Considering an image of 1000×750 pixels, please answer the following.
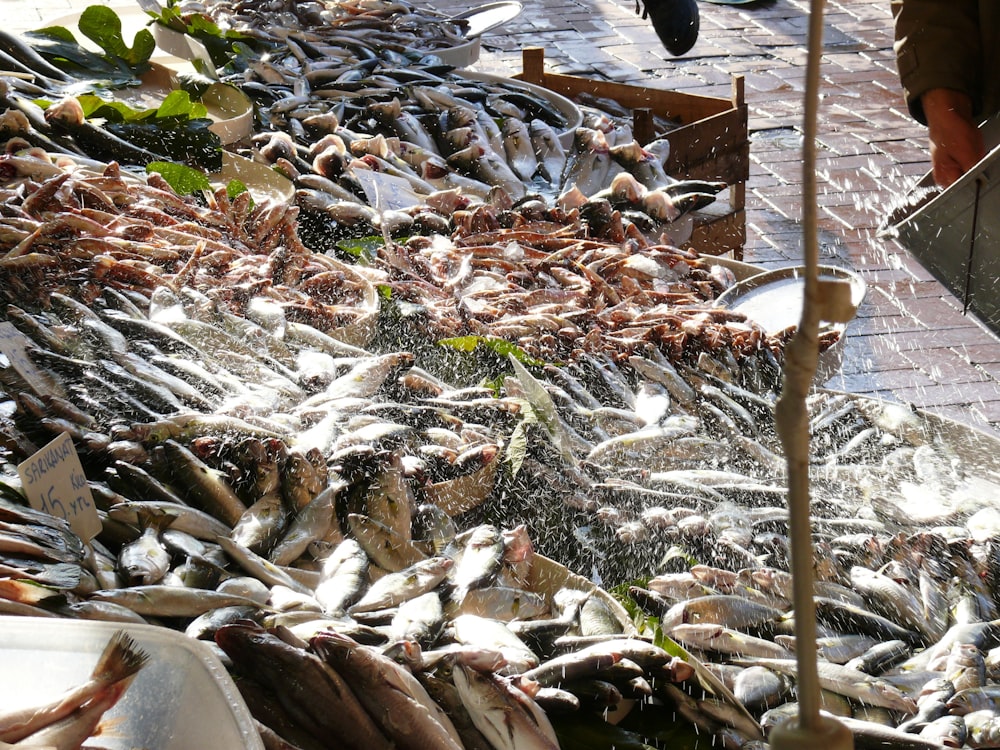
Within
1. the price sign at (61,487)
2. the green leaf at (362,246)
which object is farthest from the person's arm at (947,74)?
the price sign at (61,487)

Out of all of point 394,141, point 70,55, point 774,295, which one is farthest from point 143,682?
point 70,55

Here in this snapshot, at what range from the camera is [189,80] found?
5109mm

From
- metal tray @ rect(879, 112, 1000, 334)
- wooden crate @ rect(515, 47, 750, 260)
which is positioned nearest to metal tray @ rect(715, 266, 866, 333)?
metal tray @ rect(879, 112, 1000, 334)

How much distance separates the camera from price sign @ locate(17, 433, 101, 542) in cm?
174

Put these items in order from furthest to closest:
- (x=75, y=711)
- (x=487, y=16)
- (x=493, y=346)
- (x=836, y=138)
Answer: (x=487, y=16) → (x=836, y=138) → (x=493, y=346) → (x=75, y=711)

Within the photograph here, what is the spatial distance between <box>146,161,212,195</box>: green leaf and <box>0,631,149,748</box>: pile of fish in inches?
126

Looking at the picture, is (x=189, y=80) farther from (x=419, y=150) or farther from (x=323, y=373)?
(x=323, y=373)

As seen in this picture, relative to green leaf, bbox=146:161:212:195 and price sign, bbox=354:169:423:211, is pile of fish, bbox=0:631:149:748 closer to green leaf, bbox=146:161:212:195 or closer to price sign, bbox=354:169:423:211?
price sign, bbox=354:169:423:211

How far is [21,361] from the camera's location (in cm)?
241

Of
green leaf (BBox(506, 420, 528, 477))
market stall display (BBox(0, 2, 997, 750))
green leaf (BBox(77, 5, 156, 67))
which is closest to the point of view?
market stall display (BBox(0, 2, 997, 750))

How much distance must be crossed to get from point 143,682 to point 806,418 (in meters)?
0.96

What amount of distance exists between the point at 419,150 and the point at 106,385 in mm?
2374

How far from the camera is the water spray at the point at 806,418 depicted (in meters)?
0.46

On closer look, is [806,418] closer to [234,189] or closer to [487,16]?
[234,189]
